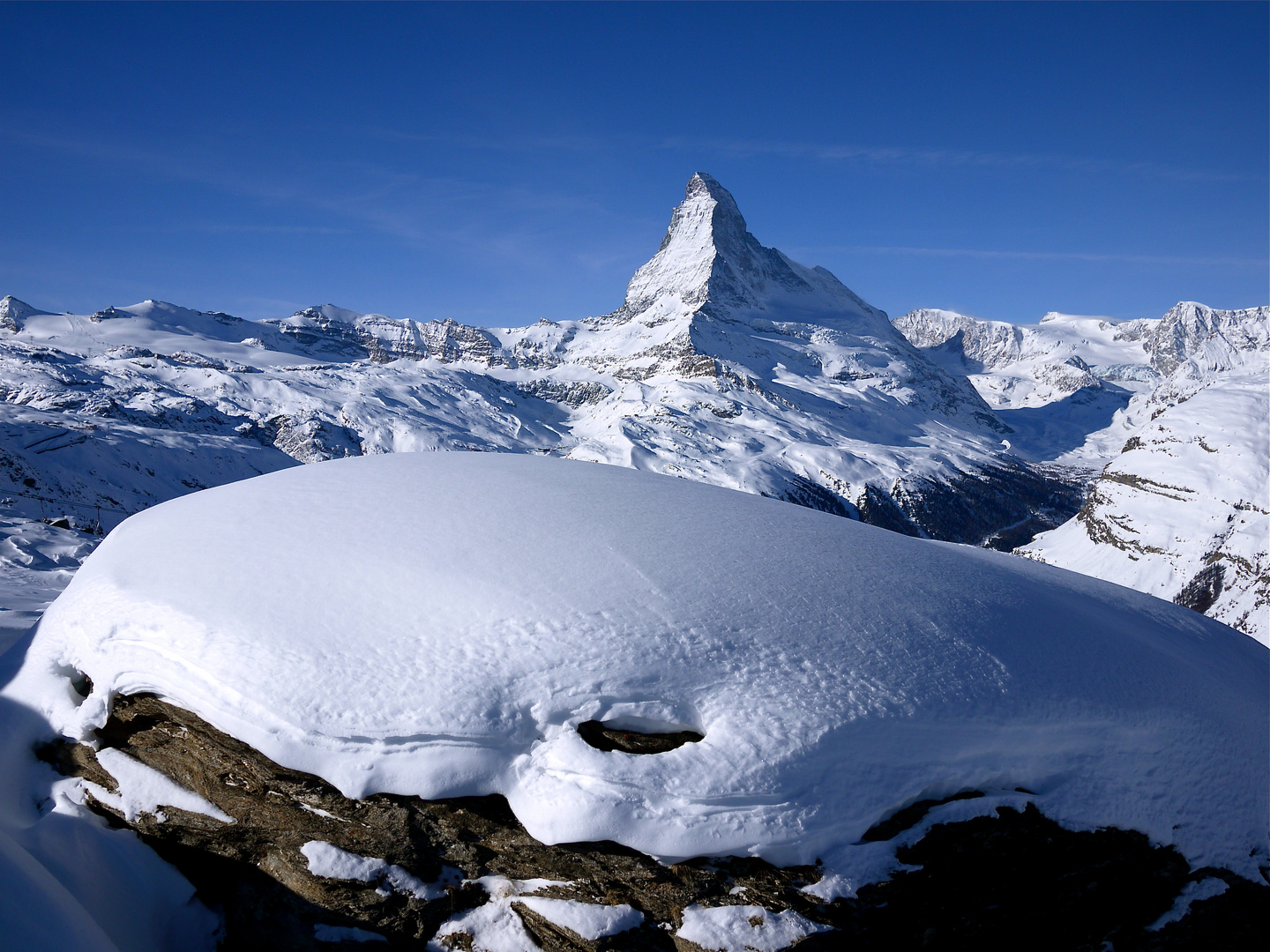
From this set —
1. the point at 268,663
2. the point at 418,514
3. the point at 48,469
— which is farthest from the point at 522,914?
the point at 48,469

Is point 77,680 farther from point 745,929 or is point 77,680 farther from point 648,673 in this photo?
point 745,929

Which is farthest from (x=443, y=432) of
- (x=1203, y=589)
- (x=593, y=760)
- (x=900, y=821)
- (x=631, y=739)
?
(x=900, y=821)

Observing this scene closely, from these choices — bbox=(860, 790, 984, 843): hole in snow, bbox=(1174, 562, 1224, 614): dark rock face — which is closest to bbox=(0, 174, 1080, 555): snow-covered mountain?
bbox=(860, 790, 984, 843): hole in snow

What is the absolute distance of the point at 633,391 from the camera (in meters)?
189

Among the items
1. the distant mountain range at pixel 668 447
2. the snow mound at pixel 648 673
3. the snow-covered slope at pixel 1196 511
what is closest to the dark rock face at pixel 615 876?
the snow mound at pixel 648 673

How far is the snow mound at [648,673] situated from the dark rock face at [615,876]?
0.83 ft

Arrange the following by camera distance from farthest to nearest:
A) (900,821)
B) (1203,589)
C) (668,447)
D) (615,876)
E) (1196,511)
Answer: (668,447), (1196,511), (1203,589), (900,821), (615,876)

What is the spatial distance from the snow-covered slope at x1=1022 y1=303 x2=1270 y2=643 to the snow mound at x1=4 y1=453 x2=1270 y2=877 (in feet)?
117

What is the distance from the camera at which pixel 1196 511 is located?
41031 mm

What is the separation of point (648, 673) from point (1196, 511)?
47909mm

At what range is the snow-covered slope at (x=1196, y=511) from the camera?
36.2 metres

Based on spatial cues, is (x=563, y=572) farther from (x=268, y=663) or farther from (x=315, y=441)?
(x=315, y=441)

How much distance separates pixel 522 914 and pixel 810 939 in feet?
7.16

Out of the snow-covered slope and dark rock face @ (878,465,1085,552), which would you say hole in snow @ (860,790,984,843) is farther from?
dark rock face @ (878,465,1085,552)
